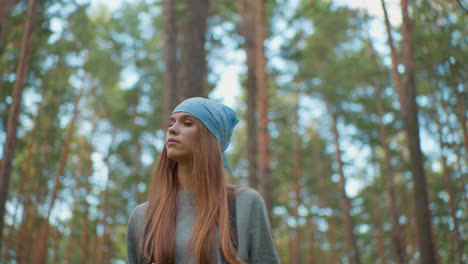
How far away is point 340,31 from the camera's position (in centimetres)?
2092

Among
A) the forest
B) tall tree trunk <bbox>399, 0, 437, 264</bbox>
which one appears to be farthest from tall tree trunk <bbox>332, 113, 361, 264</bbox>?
tall tree trunk <bbox>399, 0, 437, 264</bbox>

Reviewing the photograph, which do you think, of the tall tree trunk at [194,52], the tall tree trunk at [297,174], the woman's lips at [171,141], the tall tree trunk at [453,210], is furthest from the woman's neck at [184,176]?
the tall tree trunk at [297,174]

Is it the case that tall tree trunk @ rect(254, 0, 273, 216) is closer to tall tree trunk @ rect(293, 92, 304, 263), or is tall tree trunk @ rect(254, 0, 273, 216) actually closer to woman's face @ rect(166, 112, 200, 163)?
woman's face @ rect(166, 112, 200, 163)

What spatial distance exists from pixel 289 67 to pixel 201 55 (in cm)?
1414

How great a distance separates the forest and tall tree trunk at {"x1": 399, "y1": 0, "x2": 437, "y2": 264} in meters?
0.03

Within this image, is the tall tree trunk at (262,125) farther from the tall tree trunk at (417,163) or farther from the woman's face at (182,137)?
the woman's face at (182,137)

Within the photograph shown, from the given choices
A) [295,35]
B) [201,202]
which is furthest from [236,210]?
[295,35]

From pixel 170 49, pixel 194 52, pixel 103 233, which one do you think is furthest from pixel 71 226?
pixel 194 52

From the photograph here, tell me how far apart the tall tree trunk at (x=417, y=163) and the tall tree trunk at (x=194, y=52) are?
17.0ft

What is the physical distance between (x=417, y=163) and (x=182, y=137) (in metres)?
7.83

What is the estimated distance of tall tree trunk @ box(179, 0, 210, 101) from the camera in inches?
225

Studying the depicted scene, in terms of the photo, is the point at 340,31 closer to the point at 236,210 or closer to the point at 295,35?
the point at 295,35

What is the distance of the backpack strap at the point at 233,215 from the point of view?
2.26 m

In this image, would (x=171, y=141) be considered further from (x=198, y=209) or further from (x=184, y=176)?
(x=198, y=209)
